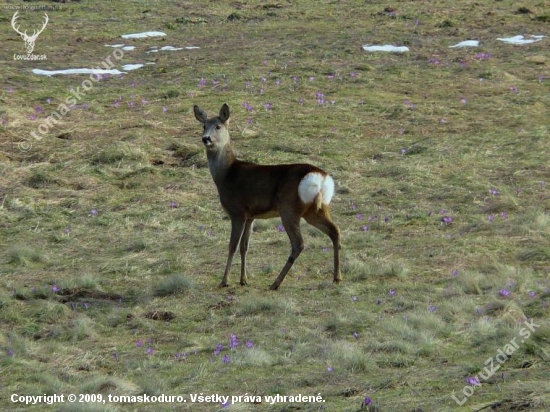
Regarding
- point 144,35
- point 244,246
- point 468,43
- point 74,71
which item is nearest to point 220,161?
point 244,246

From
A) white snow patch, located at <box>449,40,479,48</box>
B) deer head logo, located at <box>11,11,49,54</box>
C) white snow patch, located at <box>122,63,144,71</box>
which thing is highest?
deer head logo, located at <box>11,11,49,54</box>

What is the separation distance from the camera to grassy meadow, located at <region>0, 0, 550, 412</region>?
9.35 meters

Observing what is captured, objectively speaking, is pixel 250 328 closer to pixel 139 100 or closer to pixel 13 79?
pixel 139 100

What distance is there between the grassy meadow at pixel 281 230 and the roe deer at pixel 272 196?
1.83 feet

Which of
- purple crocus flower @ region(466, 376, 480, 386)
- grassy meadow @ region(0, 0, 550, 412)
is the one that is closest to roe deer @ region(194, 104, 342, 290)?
grassy meadow @ region(0, 0, 550, 412)

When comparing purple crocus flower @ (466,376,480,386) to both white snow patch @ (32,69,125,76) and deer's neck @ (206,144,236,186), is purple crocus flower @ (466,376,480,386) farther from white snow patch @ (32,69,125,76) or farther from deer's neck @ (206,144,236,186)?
white snow patch @ (32,69,125,76)

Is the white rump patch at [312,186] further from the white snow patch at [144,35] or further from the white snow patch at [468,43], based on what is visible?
the white snow patch at [144,35]

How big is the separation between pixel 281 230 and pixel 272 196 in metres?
2.81

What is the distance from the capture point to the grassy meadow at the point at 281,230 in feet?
30.7

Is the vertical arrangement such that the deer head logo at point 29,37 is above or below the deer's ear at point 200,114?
below

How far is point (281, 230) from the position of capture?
1547cm

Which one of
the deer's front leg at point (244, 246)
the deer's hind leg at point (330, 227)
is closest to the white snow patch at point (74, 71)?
the deer's front leg at point (244, 246)

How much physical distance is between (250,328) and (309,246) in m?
3.57

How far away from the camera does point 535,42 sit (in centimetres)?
3050
